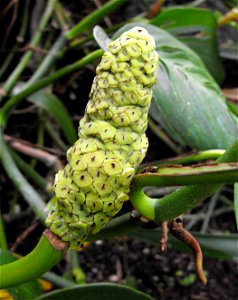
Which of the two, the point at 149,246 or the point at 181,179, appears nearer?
the point at 181,179

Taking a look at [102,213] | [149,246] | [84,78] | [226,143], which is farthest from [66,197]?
[84,78]

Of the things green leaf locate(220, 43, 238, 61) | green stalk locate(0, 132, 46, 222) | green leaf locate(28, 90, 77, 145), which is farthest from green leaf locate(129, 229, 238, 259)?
green leaf locate(220, 43, 238, 61)

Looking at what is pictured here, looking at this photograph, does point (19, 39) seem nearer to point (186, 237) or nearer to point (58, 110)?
point (58, 110)

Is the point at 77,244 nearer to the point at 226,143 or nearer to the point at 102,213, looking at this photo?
the point at 102,213

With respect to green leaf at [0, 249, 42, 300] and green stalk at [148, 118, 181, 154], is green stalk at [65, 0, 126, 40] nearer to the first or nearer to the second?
green stalk at [148, 118, 181, 154]

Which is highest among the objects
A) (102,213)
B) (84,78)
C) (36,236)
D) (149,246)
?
(102,213)

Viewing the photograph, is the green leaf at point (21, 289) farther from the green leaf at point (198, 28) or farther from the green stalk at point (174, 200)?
the green leaf at point (198, 28)

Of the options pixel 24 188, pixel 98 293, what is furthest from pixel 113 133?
pixel 24 188

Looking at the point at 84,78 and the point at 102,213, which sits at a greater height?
the point at 102,213
